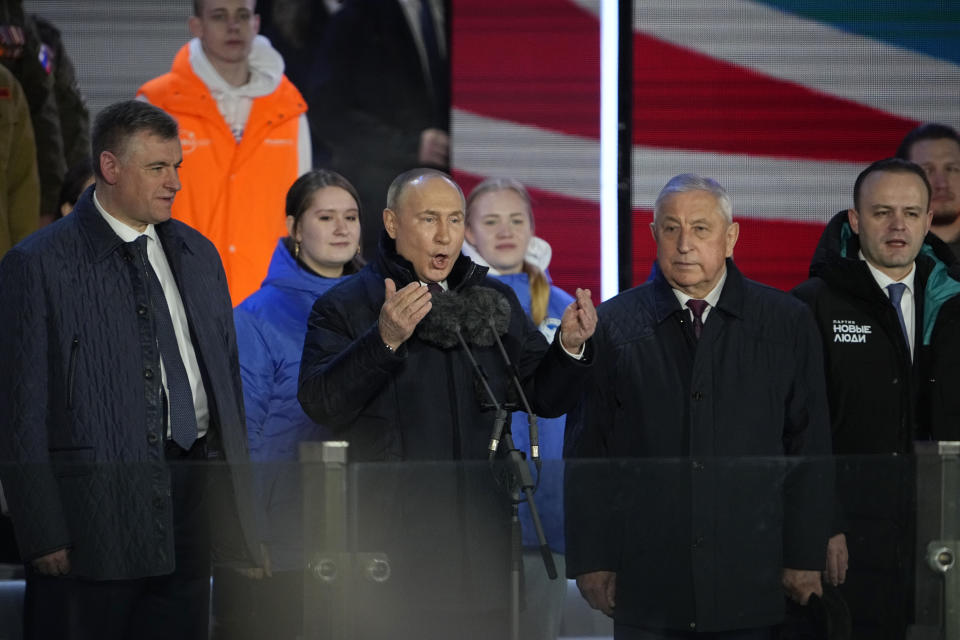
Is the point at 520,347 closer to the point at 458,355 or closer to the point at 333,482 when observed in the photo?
the point at 458,355

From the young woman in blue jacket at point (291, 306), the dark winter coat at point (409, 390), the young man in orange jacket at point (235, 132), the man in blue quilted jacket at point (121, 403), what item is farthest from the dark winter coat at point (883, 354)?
the young man in orange jacket at point (235, 132)

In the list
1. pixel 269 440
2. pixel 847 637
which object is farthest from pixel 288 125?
pixel 847 637

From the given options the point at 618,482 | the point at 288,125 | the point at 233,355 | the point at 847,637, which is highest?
the point at 288,125

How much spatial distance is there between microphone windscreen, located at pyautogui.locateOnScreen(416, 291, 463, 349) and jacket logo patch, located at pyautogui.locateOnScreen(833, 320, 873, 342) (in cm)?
122

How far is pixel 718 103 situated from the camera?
5.91 m

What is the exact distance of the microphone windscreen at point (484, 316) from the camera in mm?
3289

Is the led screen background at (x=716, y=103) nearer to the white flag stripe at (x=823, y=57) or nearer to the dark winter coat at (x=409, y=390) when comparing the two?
the white flag stripe at (x=823, y=57)

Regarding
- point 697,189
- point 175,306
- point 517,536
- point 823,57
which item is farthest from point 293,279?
point 823,57

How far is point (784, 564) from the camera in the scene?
3094mm

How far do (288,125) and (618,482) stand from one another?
3.08 metres

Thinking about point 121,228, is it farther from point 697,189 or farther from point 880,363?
point 880,363

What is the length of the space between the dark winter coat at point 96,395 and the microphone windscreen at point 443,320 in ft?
1.68

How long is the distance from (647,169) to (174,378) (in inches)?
118

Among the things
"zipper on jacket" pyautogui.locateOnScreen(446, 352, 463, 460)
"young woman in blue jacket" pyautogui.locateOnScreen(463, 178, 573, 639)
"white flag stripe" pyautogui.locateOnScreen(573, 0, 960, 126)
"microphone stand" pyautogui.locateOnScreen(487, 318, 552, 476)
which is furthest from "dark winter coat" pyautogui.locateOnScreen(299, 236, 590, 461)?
"white flag stripe" pyautogui.locateOnScreen(573, 0, 960, 126)
